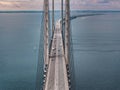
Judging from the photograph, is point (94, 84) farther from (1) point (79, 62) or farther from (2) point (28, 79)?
(1) point (79, 62)

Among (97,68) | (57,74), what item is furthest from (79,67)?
(57,74)

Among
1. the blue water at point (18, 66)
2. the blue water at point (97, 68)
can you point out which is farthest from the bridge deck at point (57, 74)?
the blue water at point (18, 66)

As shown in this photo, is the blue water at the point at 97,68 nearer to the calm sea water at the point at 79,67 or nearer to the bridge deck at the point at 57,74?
the calm sea water at the point at 79,67

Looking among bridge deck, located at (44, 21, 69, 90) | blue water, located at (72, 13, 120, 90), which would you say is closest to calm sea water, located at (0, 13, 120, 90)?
blue water, located at (72, 13, 120, 90)

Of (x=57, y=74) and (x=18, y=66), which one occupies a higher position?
(x=57, y=74)

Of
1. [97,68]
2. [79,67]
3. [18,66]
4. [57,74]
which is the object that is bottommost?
[97,68]

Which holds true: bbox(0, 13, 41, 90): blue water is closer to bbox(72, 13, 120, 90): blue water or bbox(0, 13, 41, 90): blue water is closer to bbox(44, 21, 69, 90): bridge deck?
bbox(44, 21, 69, 90): bridge deck

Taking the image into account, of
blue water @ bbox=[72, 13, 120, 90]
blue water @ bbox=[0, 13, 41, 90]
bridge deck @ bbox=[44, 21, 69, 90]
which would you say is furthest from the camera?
blue water @ bbox=[0, 13, 41, 90]

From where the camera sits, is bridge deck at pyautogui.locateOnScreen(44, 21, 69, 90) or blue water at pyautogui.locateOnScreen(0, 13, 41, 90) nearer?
bridge deck at pyautogui.locateOnScreen(44, 21, 69, 90)

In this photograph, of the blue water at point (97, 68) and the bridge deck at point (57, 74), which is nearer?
the bridge deck at point (57, 74)

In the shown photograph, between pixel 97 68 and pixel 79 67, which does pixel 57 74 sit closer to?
pixel 79 67

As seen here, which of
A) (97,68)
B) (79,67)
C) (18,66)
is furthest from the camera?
(18,66)
